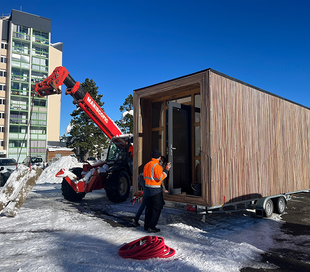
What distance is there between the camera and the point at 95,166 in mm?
9828

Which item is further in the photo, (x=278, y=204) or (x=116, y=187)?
(x=116, y=187)

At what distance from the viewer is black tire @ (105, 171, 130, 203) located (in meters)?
8.88

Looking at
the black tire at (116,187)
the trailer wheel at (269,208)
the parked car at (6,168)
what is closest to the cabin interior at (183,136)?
the trailer wheel at (269,208)

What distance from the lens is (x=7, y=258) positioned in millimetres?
4055

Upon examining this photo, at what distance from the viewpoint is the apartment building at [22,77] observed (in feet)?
150

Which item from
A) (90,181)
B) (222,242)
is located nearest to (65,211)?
(90,181)

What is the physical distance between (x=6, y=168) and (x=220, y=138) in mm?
12834

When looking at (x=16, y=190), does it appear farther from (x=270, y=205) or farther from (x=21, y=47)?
(x=21, y=47)

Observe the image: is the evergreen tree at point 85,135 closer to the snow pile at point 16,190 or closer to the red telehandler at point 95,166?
the red telehandler at point 95,166

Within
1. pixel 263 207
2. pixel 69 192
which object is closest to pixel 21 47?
pixel 69 192

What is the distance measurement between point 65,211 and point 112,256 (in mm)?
Answer: 3995

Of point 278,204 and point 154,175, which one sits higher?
point 154,175

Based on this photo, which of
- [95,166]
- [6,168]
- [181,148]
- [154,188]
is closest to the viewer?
[154,188]

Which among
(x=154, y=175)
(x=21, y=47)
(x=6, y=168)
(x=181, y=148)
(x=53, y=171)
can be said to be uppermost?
(x=21, y=47)
